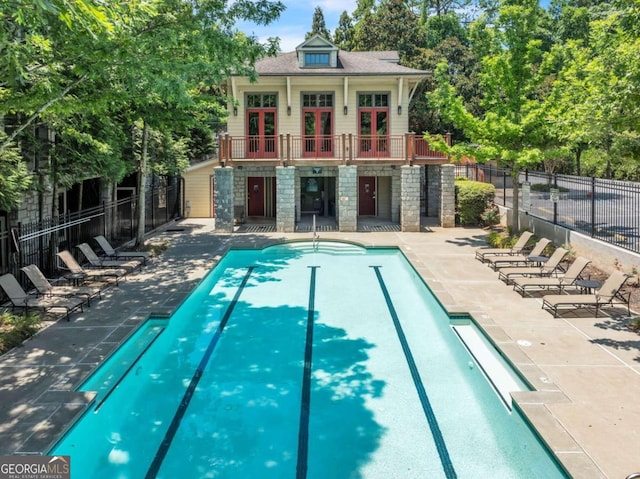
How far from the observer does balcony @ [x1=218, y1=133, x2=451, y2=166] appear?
22.9 meters

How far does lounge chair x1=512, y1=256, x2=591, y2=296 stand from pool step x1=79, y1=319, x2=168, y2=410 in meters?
8.17

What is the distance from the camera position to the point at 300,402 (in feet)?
25.6

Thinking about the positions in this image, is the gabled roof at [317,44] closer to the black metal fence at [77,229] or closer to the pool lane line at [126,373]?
the black metal fence at [77,229]

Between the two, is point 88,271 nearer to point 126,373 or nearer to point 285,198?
point 126,373

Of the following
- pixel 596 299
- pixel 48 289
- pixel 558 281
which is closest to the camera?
pixel 596 299

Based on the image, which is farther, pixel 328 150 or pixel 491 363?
pixel 328 150

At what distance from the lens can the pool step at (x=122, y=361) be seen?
315 inches

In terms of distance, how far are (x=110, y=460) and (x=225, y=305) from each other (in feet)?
22.5

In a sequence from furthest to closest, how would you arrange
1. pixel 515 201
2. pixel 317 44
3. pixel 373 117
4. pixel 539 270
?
1. pixel 373 117
2. pixel 317 44
3. pixel 515 201
4. pixel 539 270

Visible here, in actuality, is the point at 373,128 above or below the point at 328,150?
above

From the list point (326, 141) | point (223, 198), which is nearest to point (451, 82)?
point (326, 141)

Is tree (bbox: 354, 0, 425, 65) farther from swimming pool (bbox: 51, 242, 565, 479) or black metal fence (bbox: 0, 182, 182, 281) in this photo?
swimming pool (bbox: 51, 242, 565, 479)

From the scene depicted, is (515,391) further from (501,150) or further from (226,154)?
(226,154)

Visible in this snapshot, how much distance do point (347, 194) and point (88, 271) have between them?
11.4 meters
